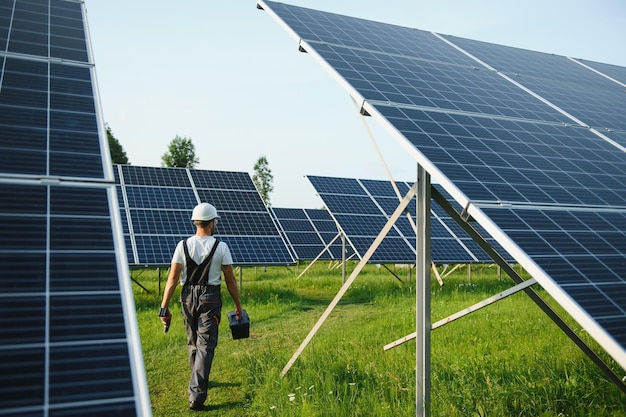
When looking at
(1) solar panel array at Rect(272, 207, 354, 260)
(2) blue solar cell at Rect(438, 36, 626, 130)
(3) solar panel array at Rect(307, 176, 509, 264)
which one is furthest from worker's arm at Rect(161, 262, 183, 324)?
(1) solar panel array at Rect(272, 207, 354, 260)

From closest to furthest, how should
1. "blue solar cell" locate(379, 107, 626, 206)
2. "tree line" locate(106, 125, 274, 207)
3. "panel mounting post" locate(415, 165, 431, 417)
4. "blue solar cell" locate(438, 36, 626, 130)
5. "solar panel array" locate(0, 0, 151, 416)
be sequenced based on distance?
"solar panel array" locate(0, 0, 151, 416)
"blue solar cell" locate(379, 107, 626, 206)
"panel mounting post" locate(415, 165, 431, 417)
"blue solar cell" locate(438, 36, 626, 130)
"tree line" locate(106, 125, 274, 207)

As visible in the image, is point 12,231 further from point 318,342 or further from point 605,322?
point 318,342

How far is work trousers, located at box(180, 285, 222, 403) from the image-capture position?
7086 millimetres

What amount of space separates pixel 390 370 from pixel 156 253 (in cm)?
849

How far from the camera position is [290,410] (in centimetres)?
665

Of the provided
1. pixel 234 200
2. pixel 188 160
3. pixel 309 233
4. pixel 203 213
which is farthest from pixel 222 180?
pixel 188 160

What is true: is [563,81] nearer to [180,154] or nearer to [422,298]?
[422,298]

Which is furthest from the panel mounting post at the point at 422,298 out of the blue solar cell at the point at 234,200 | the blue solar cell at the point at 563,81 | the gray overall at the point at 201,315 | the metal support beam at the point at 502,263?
the blue solar cell at the point at 234,200

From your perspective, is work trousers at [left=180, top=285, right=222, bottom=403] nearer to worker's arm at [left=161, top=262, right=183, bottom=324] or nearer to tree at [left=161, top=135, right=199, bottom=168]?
worker's arm at [left=161, top=262, right=183, bottom=324]

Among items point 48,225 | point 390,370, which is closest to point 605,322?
point 48,225

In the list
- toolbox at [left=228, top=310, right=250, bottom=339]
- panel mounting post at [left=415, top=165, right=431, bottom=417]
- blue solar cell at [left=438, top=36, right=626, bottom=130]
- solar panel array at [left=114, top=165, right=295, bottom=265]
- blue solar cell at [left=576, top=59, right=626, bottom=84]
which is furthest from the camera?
solar panel array at [left=114, top=165, right=295, bottom=265]

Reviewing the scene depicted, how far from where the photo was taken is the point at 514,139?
23.5 ft

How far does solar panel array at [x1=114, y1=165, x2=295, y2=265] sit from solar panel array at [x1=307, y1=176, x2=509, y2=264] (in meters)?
2.69

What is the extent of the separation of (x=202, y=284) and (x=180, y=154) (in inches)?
2295
